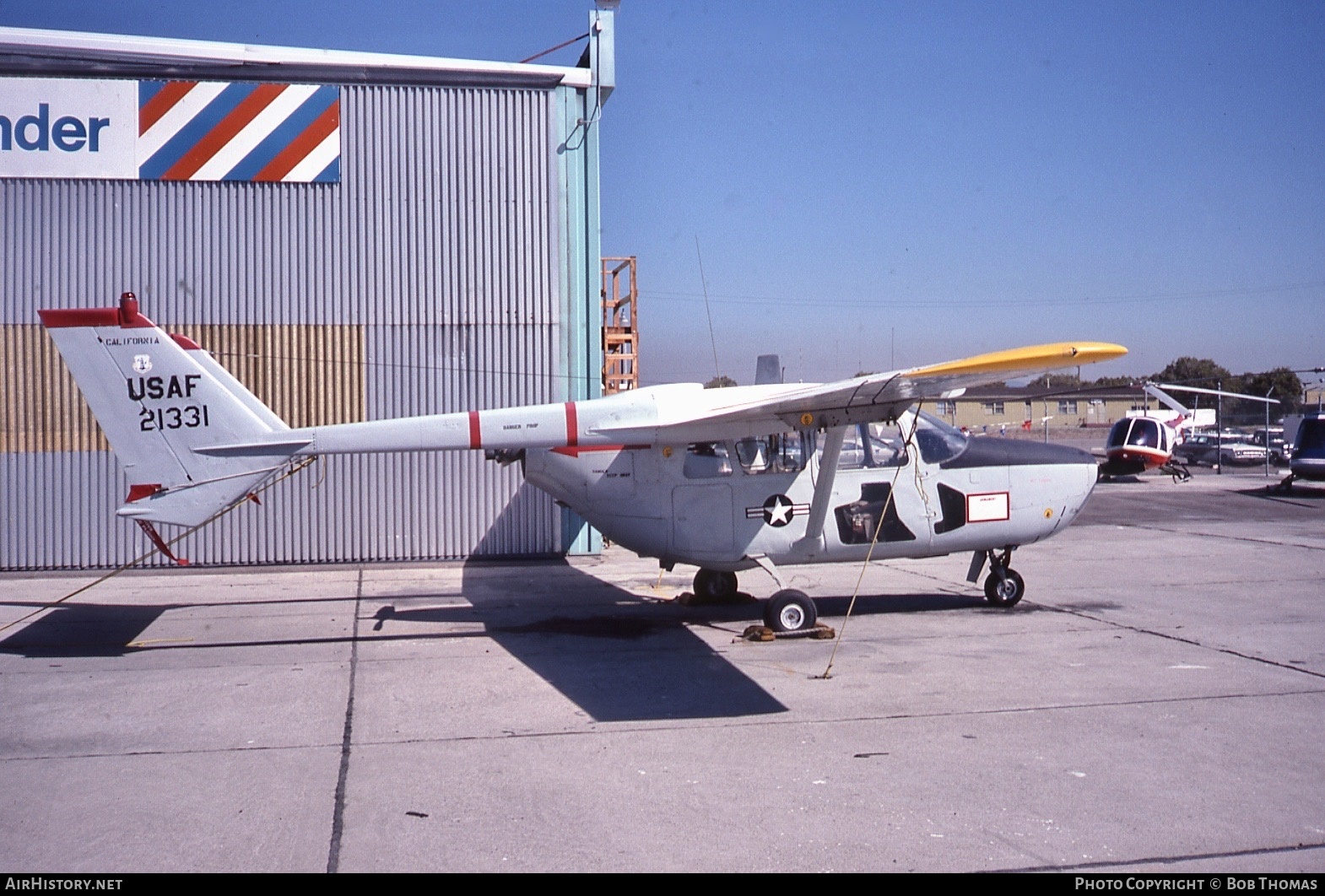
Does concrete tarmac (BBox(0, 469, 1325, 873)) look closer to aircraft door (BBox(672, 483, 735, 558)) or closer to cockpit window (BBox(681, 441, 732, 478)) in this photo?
aircraft door (BBox(672, 483, 735, 558))

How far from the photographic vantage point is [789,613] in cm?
966

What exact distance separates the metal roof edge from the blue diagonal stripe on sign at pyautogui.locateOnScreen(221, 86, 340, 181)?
0.32 m

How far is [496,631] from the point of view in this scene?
403 inches

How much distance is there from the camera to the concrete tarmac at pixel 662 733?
15.9 ft

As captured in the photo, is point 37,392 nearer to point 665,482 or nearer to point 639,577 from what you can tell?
point 639,577

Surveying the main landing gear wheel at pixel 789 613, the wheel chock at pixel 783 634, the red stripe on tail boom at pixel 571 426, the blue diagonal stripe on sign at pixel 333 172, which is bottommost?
the wheel chock at pixel 783 634

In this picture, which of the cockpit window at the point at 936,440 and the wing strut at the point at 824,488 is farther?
the cockpit window at the point at 936,440

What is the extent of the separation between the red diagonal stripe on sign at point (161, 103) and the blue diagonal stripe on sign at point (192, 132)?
33 centimetres

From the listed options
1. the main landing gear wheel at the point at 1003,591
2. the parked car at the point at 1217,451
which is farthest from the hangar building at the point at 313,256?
the parked car at the point at 1217,451

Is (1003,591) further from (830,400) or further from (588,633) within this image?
(588,633)

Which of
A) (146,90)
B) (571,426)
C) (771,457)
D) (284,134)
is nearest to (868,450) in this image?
(771,457)

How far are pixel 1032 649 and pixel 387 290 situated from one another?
10.5 meters

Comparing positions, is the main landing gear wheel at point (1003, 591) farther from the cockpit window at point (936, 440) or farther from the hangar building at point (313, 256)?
the hangar building at point (313, 256)

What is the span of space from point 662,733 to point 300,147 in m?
11.7
